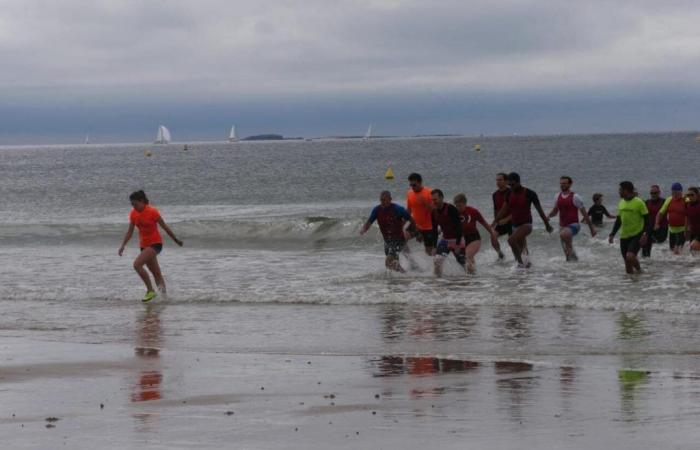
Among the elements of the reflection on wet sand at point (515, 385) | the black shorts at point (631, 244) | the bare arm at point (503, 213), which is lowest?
the reflection on wet sand at point (515, 385)

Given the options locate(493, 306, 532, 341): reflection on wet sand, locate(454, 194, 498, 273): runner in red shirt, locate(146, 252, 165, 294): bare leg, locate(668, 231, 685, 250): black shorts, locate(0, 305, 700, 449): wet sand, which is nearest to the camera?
locate(0, 305, 700, 449): wet sand

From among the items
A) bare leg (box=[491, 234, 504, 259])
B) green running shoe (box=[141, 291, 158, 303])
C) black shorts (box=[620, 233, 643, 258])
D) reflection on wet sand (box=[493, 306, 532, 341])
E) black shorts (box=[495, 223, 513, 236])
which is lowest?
green running shoe (box=[141, 291, 158, 303])

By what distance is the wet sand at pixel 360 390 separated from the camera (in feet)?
Result: 22.6

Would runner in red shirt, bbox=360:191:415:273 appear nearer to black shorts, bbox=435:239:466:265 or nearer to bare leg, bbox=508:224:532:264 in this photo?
black shorts, bbox=435:239:466:265

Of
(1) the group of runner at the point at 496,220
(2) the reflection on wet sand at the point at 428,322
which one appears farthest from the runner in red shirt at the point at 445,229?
(2) the reflection on wet sand at the point at 428,322

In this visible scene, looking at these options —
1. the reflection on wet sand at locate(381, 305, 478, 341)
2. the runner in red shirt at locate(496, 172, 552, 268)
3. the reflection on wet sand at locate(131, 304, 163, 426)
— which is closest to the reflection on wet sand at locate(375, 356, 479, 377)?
the reflection on wet sand at locate(381, 305, 478, 341)

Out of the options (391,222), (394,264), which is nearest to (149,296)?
(391,222)

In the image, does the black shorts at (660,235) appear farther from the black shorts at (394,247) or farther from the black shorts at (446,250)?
the black shorts at (394,247)

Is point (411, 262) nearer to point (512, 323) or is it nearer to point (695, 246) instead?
point (695, 246)

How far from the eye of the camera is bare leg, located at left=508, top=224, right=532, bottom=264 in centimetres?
1788

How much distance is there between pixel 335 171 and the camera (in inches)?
3327

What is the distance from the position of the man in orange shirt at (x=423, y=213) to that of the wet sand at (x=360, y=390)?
14.6ft

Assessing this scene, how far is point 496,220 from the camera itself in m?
18.1

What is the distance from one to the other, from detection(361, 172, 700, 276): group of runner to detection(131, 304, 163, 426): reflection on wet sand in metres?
3.82
